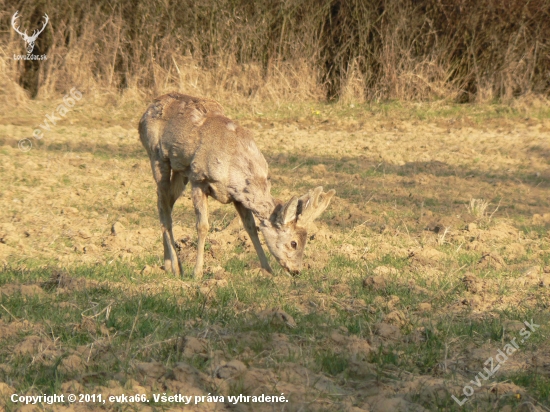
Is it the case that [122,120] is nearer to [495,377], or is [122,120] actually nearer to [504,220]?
[504,220]

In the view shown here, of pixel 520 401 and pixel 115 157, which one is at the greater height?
pixel 520 401

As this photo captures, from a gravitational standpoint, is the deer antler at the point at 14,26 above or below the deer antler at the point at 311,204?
above

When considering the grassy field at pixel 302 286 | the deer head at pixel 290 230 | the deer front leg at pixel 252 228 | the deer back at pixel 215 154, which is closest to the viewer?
the grassy field at pixel 302 286

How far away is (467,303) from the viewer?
7.46 m

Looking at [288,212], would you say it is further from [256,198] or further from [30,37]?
[30,37]

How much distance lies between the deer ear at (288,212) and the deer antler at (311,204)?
0.07 m

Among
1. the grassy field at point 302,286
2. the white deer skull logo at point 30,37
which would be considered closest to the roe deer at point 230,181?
the grassy field at point 302,286

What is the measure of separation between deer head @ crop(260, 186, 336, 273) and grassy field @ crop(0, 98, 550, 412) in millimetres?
213

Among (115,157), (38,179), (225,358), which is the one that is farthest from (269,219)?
(115,157)

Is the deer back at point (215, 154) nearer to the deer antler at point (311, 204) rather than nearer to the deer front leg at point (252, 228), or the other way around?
the deer front leg at point (252, 228)

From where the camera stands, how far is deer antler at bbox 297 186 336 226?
8.32 meters

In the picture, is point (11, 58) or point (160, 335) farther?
point (11, 58)

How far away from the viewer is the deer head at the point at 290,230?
27.9 feet

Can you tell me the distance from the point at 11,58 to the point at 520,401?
17.2 metres
